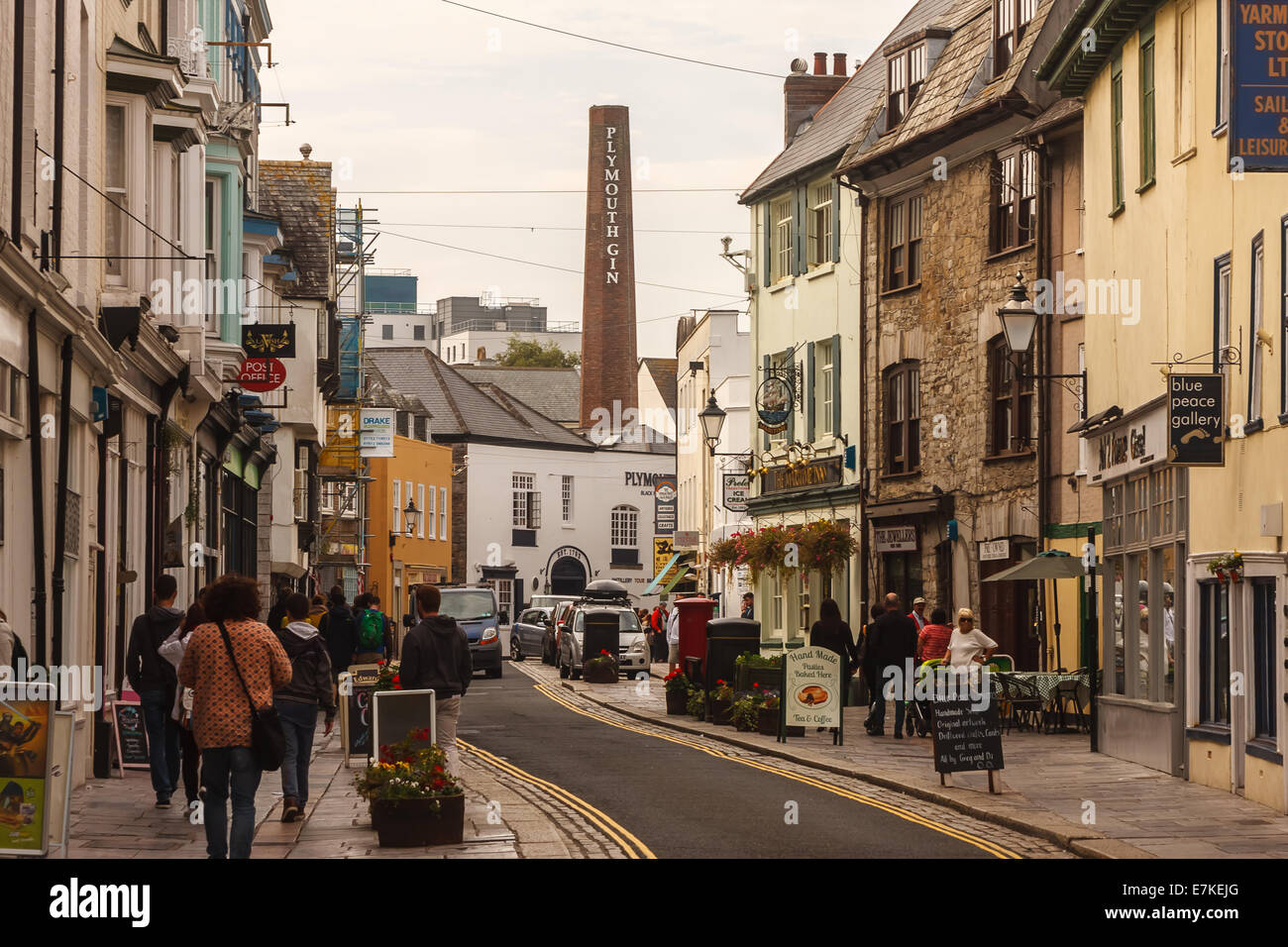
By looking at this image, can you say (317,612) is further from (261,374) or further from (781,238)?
(781,238)

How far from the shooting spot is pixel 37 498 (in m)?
15.6

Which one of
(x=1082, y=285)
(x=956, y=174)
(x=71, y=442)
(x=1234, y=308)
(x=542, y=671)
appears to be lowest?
(x=542, y=671)

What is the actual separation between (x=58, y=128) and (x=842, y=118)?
23731 millimetres

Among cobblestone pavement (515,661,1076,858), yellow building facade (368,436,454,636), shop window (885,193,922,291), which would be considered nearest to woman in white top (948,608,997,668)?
cobblestone pavement (515,661,1076,858)

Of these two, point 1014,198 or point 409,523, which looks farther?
point 409,523

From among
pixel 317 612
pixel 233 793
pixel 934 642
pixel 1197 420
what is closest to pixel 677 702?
pixel 934 642

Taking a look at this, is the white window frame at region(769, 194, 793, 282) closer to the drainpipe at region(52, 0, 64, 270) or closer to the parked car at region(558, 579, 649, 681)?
the parked car at region(558, 579, 649, 681)

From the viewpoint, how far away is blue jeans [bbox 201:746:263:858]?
33.9 feet
